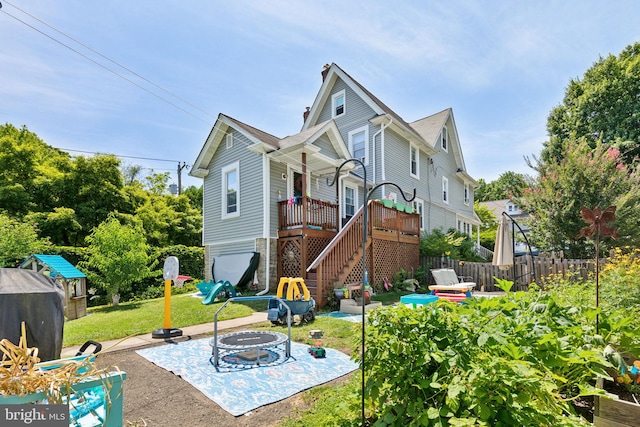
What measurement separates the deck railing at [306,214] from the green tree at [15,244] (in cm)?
834

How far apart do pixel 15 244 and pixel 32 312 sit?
1046 centimetres

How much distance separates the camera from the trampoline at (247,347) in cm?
468

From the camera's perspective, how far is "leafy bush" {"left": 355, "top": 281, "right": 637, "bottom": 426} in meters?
1.78

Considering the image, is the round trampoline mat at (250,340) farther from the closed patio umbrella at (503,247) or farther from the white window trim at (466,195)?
the white window trim at (466,195)

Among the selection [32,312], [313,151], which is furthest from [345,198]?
[32,312]

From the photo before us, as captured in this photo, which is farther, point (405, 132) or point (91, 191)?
point (91, 191)

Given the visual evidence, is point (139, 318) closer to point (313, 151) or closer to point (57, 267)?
point (57, 267)

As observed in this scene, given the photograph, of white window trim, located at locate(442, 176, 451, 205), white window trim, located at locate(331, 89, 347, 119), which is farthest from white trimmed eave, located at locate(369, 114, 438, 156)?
white window trim, located at locate(442, 176, 451, 205)

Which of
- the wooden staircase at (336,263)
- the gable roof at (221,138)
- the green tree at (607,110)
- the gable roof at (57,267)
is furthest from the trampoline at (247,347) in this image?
the green tree at (607,110)

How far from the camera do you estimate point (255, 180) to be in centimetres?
1237

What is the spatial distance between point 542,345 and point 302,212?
9198 millimetres

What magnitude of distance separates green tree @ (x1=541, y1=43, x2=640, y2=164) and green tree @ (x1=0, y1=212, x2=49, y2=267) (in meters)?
26.6

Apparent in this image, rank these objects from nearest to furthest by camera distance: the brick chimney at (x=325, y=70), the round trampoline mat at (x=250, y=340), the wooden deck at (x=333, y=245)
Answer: the round trampoline mat at (x=250, y=340), the wooden deck at (x=333, y=245), the brick chimney at (x=325, y=70)

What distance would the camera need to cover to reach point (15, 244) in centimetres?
1042
